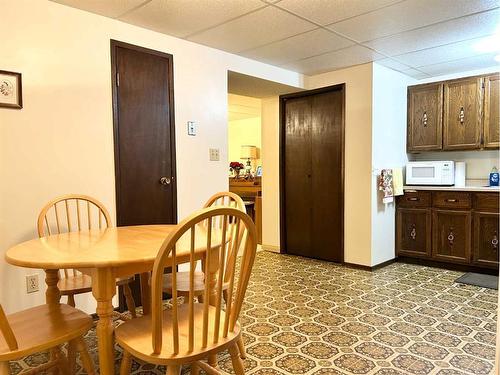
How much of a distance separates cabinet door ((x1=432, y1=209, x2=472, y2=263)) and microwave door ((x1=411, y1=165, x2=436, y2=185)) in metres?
0.36

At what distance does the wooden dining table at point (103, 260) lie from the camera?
1412 mm

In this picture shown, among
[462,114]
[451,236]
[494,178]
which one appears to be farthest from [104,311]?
[494,178]

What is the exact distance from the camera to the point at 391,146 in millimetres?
4242

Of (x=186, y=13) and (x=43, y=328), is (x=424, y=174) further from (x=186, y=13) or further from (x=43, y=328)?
(x=43, y=328)

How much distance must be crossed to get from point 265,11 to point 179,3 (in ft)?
1.94

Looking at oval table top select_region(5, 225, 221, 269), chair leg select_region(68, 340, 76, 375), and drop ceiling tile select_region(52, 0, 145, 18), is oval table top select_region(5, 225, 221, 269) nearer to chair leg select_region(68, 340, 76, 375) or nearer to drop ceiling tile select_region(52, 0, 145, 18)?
chair leg select_region(68, 340, 76, 375)

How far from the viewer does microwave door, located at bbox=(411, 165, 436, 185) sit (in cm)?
420

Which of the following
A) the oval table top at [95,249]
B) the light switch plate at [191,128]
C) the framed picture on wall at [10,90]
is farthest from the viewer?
the light switch plate at [191,128]

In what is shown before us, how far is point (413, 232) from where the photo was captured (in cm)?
425

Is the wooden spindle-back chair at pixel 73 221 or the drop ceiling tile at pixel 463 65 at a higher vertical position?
the drop ceiling tile at pixel 463 65

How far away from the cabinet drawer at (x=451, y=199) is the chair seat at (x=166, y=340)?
128 inches

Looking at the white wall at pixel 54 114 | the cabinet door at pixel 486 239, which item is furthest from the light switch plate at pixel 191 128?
the cabinet door at pixel 486 239

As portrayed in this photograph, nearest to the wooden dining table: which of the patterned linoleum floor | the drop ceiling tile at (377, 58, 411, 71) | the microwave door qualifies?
the patterned linoleum floor

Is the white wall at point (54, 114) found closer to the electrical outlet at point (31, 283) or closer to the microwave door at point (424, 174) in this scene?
the electrical outlet at point (31, 283)
